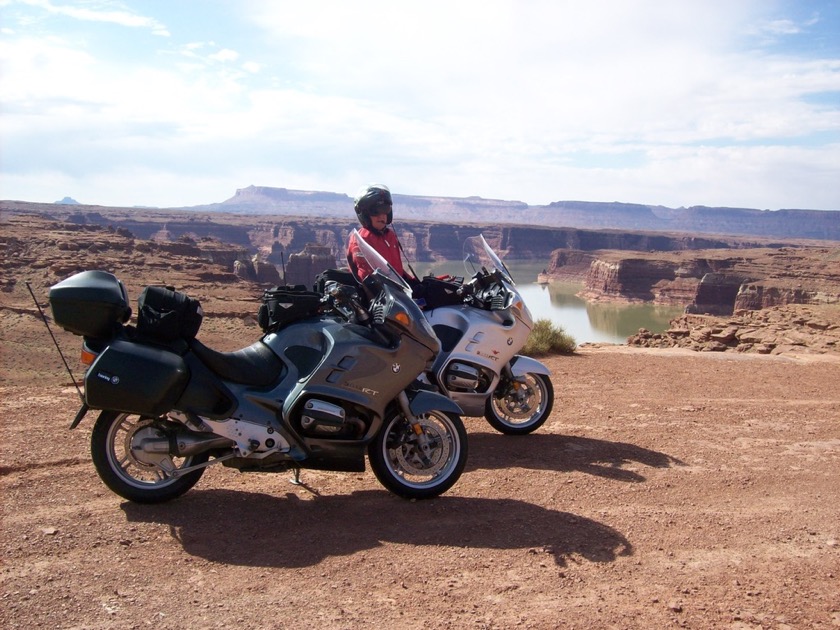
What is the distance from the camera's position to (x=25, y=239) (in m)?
51.3

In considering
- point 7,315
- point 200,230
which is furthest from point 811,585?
point 200,230

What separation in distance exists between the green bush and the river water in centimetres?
4173

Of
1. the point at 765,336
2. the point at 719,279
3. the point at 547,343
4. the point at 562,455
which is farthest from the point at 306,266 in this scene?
the point at 562,455

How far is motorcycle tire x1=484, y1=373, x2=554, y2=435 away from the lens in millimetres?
6551

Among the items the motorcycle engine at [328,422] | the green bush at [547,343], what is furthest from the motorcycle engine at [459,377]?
the green bush at [547,343]

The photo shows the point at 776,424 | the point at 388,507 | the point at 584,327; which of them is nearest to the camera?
the point at 388,507

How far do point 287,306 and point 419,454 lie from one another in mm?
1270

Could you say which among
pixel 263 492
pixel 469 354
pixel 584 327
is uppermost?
pixel 469 354

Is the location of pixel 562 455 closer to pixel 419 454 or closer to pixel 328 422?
pixel 419 454

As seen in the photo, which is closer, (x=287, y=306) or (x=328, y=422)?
(x=328, y=422)

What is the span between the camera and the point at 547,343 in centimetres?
1234

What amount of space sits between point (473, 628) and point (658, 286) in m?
96.2

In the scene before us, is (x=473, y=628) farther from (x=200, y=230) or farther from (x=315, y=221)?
(x=315, y=221)

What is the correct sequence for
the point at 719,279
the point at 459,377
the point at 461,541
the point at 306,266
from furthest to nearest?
1. the point at 719,279
2. the point at 306,266
3. the point at 459,377
4. the point at 461,541
